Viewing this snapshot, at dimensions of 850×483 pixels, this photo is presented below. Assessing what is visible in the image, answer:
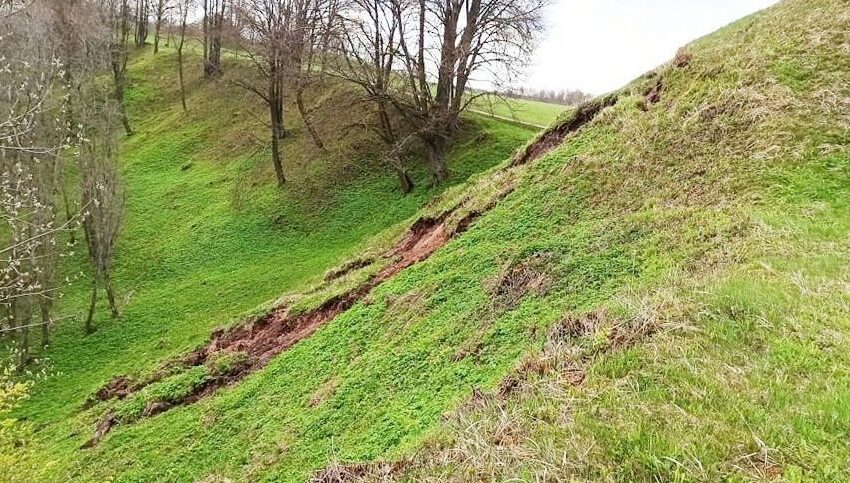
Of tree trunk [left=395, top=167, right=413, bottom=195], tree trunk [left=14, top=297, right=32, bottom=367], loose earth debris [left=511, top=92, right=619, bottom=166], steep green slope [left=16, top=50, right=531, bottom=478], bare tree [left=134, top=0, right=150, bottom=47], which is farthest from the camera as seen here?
bare tree [left=134, top=0, right=150, bottom=47]

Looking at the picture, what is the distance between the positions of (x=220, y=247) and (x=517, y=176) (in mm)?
15819

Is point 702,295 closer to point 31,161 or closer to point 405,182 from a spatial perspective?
point 405,182

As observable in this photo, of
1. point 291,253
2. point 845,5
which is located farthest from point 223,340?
point 845,5

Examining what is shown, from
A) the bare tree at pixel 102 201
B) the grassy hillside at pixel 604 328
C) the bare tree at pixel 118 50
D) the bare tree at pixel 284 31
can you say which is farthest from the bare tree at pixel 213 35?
the grassy hillside at pixel 604 328

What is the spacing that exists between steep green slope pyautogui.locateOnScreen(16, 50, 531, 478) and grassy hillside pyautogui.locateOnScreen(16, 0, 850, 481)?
0.49 metres

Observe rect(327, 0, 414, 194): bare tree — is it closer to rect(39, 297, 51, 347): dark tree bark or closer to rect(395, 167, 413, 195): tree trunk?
rect(395, 167, 413, 195): tree trunk

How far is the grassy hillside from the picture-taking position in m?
4.20

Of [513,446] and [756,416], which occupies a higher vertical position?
[756,416]

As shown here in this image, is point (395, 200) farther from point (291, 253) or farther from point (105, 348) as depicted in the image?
point (105, 348)

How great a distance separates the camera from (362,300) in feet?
42.4

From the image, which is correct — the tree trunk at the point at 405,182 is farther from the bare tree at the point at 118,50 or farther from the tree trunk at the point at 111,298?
the bare tree at the point at 118,50

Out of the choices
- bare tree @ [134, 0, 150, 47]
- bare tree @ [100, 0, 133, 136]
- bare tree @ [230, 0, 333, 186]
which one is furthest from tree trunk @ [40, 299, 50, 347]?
bare tree @ [134, 0, 150, 47]

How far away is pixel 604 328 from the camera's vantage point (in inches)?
238

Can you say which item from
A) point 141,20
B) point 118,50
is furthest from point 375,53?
point 141,20
